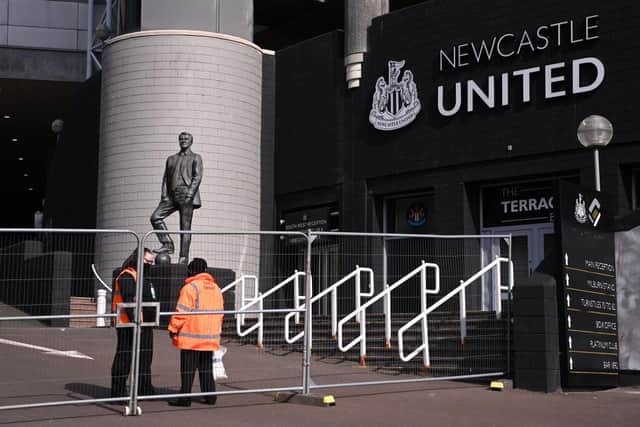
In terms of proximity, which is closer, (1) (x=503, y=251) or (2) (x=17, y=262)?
(2) (x=17, y=262)

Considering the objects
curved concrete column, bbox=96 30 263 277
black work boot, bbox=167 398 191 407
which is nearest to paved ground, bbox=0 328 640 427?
black work boot, bbox=167 398 191 407

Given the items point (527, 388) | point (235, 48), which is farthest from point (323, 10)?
point (527, 388)

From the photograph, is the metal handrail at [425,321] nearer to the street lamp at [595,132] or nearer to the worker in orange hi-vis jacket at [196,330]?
the street lamp at [595,132]

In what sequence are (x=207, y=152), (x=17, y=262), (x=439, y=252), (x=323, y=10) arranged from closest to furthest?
(x=17, y=262)
(x=439, y=252)
(x=207, y=152)
(x=323, y=10)

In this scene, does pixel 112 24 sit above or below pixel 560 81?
above

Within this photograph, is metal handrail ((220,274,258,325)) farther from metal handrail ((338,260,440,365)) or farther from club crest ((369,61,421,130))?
club crest ((369,61,421,130))

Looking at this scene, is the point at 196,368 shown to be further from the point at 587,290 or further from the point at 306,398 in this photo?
the point at 587,290

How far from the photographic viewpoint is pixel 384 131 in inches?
911

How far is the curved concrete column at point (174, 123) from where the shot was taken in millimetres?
24531

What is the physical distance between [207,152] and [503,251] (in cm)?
875

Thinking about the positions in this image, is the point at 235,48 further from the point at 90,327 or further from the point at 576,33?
the point at 90,327

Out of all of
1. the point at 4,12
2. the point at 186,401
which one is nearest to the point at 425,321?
the point at 186,401

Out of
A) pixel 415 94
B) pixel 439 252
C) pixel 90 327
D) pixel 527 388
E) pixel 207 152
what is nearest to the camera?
pixel 90 327

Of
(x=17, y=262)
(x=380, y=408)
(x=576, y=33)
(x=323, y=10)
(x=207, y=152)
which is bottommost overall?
(x=380, y=408)
